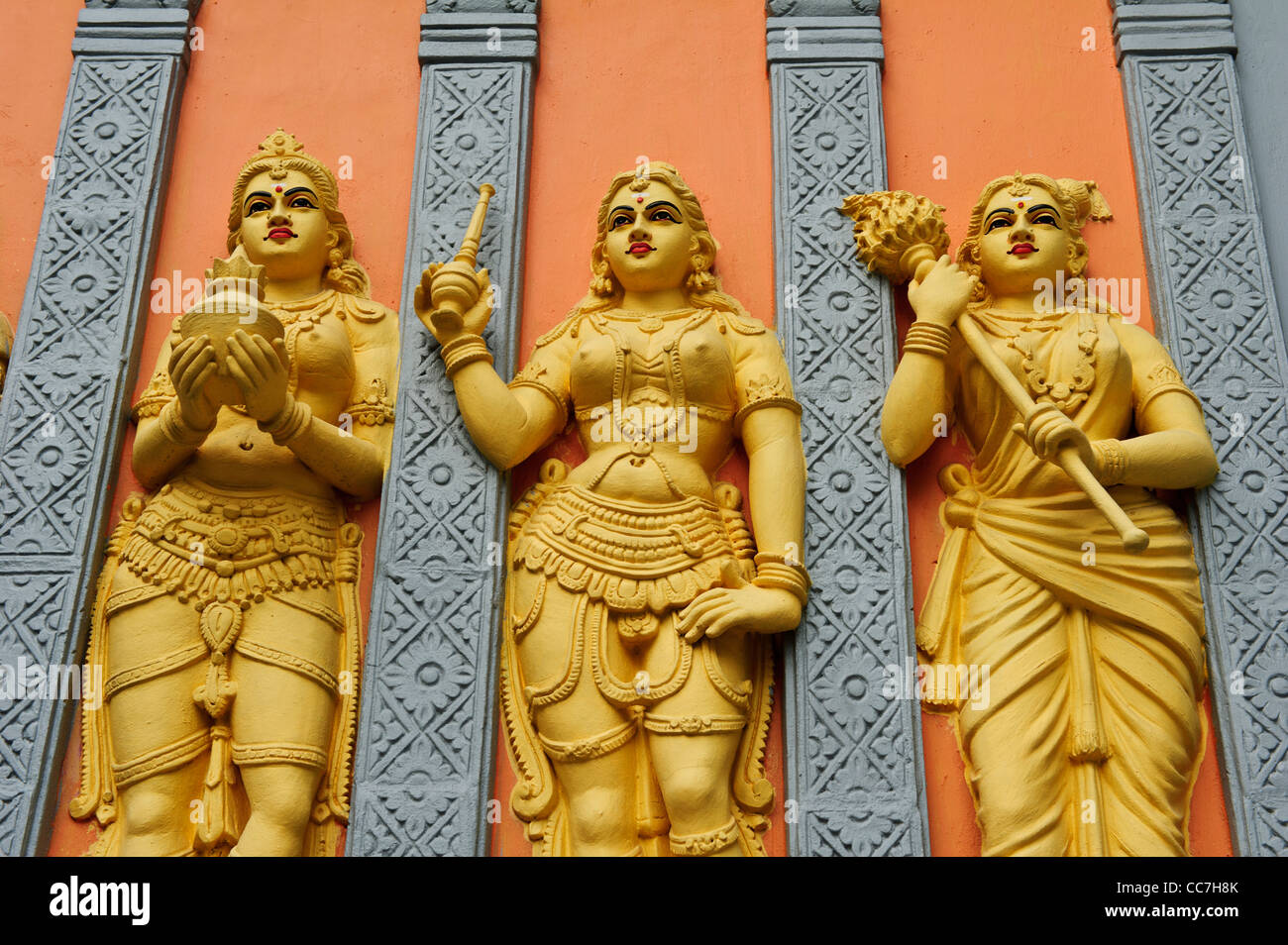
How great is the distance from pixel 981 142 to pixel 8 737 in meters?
5.43

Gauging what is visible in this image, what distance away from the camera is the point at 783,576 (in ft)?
23.0

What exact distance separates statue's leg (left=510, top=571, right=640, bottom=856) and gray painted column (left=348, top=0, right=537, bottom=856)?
0.78ft

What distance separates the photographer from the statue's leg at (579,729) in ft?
22.0

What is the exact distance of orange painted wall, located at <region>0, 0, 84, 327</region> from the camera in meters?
8.30

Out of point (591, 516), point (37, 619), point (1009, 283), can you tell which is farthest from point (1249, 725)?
point (37, 619)

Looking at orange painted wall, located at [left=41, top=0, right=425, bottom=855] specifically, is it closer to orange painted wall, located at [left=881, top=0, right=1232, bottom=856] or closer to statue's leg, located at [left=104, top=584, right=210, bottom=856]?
statue's leg, located at [left=104, top=584, right=210, bottom=856]

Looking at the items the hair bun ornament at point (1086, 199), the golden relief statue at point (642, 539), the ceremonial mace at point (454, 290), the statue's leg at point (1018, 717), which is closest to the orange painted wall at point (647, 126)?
the golden relief statue at point (642, 539)

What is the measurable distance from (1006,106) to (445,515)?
144 inches

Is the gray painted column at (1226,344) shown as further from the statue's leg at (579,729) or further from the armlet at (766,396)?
the statue's leg at (579,729)

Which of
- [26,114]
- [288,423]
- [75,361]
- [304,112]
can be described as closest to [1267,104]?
[304,112]

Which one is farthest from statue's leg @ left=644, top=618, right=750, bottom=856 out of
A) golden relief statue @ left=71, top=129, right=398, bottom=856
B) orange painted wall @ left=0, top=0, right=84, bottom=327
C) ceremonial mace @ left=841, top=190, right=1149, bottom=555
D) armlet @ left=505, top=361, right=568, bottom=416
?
orange painted wall @ left=0, top=0, right=84, bottom=327

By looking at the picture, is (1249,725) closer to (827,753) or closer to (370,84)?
(827,753)

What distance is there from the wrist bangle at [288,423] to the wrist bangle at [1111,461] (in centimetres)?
338

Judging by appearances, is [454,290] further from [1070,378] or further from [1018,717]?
[1018,717]
